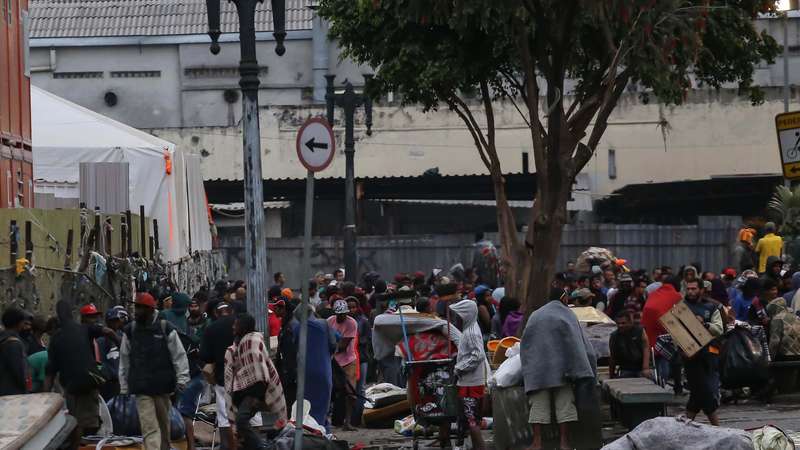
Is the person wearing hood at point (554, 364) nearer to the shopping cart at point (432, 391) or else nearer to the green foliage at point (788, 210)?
the shopping cart at point (432, 391)

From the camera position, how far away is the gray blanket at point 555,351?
1367 centimetres

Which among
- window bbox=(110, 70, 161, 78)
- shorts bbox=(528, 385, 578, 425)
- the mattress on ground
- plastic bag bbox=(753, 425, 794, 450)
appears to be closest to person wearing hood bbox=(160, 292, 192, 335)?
the mattress on ground

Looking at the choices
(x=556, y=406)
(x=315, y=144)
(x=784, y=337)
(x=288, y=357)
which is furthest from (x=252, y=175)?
(x=784, y=337)

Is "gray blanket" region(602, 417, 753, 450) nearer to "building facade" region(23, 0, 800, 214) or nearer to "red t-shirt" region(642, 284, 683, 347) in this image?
"red t-shirt" region(642, 284, 683, 347)

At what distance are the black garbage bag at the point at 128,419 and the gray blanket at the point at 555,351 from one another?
368cm

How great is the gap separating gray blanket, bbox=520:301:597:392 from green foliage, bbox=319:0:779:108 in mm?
7659

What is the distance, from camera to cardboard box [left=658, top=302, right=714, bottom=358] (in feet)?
50.8

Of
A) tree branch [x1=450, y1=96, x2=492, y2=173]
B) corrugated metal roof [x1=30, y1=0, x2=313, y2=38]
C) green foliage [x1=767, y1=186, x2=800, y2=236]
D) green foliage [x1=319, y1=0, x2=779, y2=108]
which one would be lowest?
green foliage [x1=767, y1=186, x2=800, y2=236]

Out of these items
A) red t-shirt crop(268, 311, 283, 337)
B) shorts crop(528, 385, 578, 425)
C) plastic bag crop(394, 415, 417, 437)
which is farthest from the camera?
red t-shirt crop(268, 311, 283, 337)

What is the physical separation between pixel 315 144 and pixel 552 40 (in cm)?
1007

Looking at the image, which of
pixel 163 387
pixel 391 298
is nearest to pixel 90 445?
pixel 163 387

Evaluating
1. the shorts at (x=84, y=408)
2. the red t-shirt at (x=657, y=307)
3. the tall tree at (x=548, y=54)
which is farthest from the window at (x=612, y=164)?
the shorts at (x=84, y=408)

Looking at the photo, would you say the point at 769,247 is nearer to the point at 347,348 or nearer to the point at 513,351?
the point at 347,348

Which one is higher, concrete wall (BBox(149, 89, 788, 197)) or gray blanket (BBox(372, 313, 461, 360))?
concrete wall (BBox(149, 89, 788, 197))
